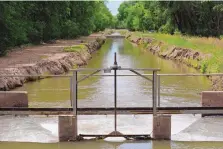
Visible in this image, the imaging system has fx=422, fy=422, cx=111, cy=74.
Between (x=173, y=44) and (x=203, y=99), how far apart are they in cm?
3335

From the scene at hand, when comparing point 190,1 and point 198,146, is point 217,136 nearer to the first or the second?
point 198,146

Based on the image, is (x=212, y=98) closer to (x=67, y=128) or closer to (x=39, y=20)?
(x=67, y=128)

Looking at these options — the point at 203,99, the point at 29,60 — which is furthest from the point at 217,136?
the point at 29,60

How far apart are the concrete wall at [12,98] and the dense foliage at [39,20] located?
57.2ft

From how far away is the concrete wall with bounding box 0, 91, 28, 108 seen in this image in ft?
51.9

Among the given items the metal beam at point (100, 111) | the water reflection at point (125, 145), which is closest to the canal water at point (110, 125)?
the water reflection at point (125, 145)

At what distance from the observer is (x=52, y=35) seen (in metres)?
58.2

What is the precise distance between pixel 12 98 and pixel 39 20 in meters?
39.6

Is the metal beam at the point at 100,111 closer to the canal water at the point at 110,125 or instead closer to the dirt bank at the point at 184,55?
the canal water at the point at 110,125

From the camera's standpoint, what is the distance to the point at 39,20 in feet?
178

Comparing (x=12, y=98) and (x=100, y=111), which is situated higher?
(x=12, y=98)

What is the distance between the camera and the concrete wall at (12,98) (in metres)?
15.8

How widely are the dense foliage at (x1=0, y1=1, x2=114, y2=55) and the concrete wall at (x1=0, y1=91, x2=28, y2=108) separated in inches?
687

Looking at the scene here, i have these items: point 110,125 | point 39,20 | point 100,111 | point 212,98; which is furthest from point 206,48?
point 39,20
